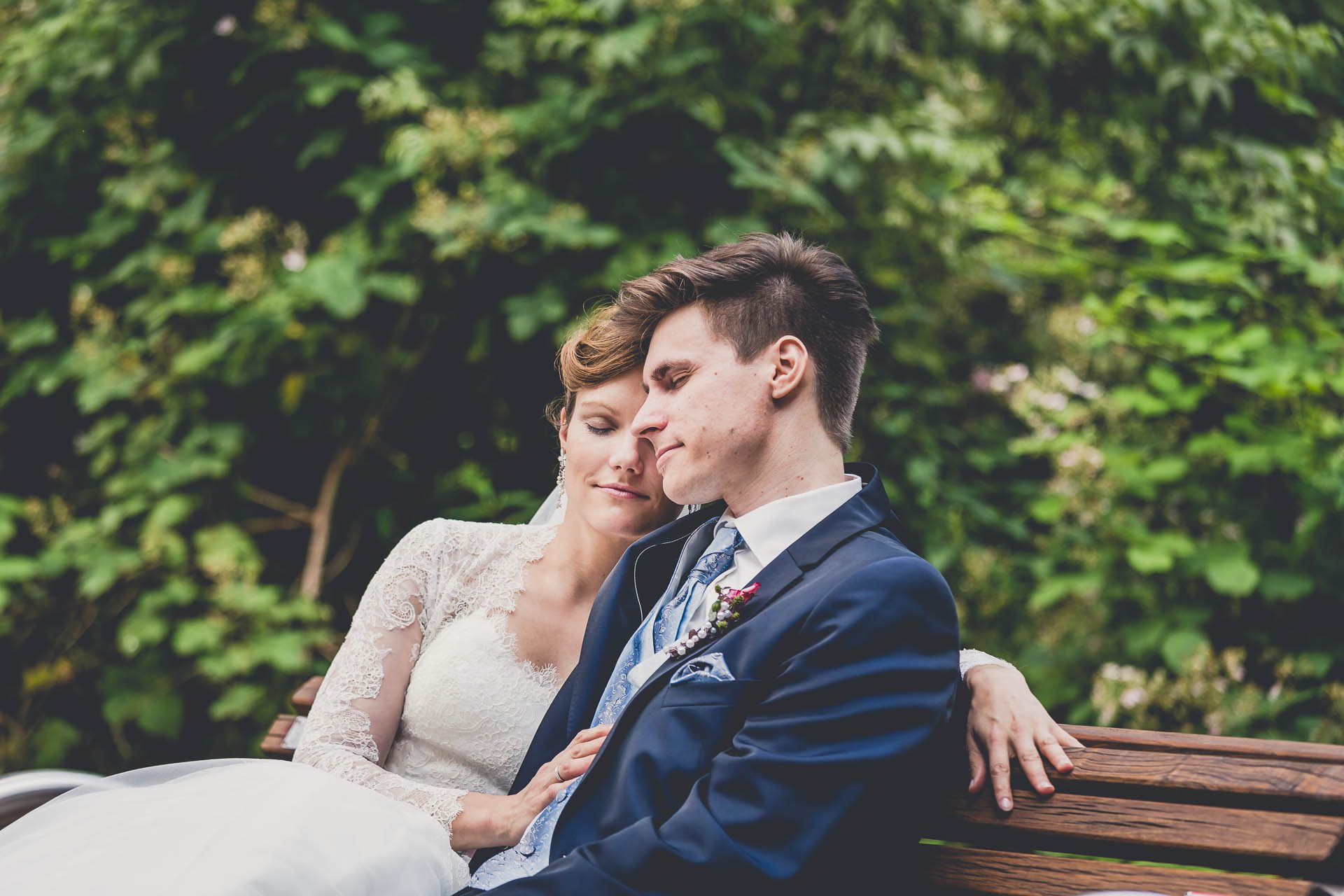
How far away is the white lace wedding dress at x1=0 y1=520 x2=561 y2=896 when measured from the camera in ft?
5.96

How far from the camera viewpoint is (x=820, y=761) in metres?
1.69

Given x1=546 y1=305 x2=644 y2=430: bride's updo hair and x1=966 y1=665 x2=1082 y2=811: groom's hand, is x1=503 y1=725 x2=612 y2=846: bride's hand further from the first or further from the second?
x1=546 y1=305 x2=644 y2=430: bride's updo hair

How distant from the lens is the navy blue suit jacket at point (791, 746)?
5.54 ft

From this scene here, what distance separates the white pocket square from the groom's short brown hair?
508mm

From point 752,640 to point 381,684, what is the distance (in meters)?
0.94

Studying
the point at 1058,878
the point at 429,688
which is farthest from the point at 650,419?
the point at 1058,878

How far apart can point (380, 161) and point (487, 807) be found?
306cm

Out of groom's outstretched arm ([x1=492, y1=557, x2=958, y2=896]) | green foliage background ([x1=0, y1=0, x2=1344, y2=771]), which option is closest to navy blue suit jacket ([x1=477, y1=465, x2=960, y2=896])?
groom's outstretched arm ([x1=492, y1=557, x2=958, y2=896])

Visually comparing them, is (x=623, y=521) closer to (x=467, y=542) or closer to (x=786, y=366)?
(x=467, y=542)

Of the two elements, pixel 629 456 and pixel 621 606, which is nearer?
pixel 621 606

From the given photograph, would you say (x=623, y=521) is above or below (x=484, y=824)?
above

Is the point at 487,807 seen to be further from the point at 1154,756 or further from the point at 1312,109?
the point at 1312,109

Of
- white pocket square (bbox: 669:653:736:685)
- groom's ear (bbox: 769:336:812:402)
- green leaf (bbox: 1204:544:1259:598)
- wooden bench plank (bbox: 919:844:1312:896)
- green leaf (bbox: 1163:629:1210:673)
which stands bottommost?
green leaf (bbox: 1163:629:1210:673)

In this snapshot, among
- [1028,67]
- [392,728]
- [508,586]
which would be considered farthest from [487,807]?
[1028,67]
